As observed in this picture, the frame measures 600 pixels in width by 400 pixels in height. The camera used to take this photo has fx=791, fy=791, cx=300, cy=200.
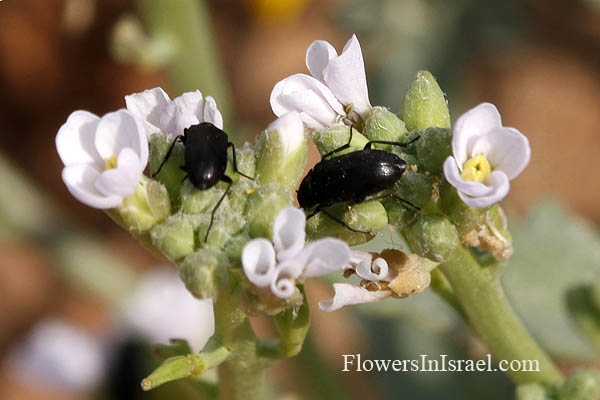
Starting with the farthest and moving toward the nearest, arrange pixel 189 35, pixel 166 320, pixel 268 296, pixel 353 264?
1. pixel 166 320
2. pixel 189 35
3. pixel 353 264
4. pixel 268 296

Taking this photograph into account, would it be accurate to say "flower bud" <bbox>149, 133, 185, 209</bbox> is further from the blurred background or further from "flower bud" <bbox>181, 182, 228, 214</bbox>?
the blurred background

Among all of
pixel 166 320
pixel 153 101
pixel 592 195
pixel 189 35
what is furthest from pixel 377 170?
pixel 592 195

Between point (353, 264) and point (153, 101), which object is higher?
point (153, 101)

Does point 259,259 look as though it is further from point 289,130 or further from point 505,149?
point 505,149

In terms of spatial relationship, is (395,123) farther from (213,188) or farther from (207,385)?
(207,385)

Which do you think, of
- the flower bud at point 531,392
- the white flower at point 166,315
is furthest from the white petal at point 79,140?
the white flower at point 166,315

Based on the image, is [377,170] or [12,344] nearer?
[377,170]
